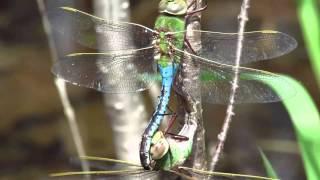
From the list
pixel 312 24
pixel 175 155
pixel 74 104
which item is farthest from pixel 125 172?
pixel 74 104

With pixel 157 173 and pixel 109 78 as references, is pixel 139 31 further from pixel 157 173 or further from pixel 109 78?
pixel 157 173

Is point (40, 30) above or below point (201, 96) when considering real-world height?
above

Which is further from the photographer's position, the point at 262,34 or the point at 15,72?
the point at 15,72

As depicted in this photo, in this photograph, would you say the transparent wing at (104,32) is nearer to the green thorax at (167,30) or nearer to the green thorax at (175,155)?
the green thorax at (167,30)

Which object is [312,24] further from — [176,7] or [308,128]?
[176,7]

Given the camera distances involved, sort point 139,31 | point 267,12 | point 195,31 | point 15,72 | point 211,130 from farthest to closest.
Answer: point 15,72 → point 267,12 → point 211,130 → point 139,31 → point 195,31

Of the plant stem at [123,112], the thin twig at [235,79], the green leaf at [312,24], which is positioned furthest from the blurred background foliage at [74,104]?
the thin twig at [235,79]

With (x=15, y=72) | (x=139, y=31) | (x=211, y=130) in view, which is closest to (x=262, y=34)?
(x=139, y=31)

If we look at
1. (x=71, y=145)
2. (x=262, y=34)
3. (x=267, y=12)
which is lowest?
(x=71, y=145)
